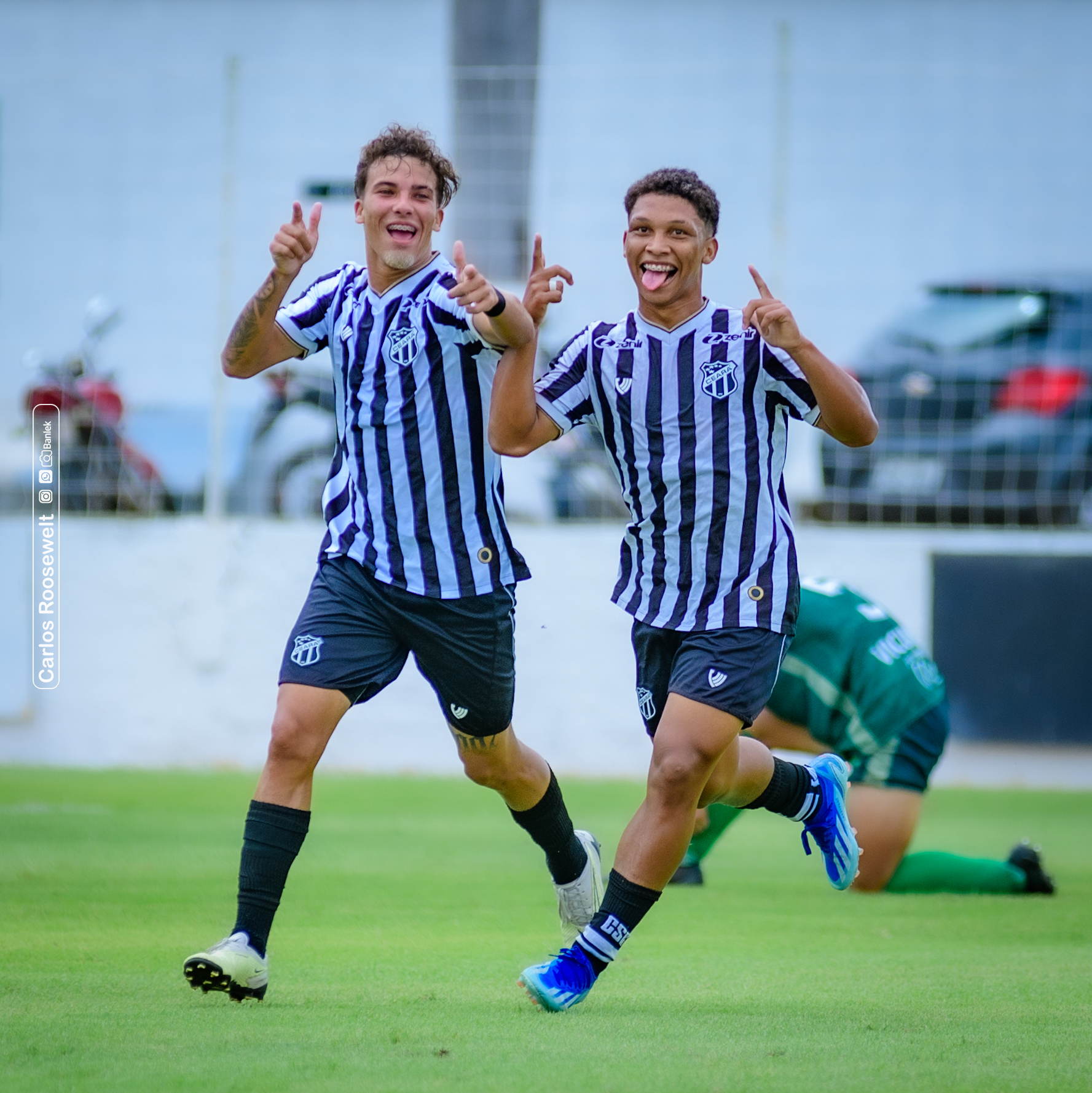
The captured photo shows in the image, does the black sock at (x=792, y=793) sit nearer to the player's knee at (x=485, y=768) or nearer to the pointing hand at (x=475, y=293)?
the player's knee at (x=485, y=768)

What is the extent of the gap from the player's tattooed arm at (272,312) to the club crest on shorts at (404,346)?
285mm

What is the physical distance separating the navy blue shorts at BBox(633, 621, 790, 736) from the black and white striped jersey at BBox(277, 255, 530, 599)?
0.52 m

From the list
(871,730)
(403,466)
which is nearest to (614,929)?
(403,466)

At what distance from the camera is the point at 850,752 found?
19.4ft

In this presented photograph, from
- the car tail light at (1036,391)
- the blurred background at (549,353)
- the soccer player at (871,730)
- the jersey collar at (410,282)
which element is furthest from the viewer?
the blurred background at (549,353)

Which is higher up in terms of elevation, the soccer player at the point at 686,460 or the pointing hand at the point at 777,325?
the pointing hand at the point at 777,325

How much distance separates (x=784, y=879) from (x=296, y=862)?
1.78 meters

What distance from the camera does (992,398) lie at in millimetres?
8867

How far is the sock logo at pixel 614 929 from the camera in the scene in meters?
3.64

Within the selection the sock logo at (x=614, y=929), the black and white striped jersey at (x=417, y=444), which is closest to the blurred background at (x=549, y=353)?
the black and white striped jersey at (x=417, y=444)

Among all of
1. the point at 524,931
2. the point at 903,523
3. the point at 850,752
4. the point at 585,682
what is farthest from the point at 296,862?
the point at 903,523

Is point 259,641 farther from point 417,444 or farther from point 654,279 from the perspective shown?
point 654,279

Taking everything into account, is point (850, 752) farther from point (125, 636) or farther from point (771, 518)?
point (125, 636)

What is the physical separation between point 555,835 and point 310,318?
4.96 ft
